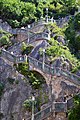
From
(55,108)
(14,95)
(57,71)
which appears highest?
(57,71)

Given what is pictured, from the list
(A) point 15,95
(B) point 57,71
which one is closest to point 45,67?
(B) point 57,71

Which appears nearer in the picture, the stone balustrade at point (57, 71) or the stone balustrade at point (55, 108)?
the stone balustrade at point (55, 108)

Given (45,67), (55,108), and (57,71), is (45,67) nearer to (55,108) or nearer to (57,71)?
(57,71)

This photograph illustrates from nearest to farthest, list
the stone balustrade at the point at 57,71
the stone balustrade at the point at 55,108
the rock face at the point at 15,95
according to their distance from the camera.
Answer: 1. the stone balustrade at the point at 55,108
2. the stone balustrade at the point at 57,71
3. the rock face at the point at 15,95

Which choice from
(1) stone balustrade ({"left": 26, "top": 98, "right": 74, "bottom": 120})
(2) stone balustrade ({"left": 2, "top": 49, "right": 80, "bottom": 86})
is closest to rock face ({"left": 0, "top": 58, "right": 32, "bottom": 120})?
(2) stone balustrade ({"left": 2, "top": 49, "right": 80, "bottom": 86})

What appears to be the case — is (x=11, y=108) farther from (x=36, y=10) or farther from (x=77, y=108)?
(x=36, y=10)

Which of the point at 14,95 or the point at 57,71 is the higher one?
the point at 57,71

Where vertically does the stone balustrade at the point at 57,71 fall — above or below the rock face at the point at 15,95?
above

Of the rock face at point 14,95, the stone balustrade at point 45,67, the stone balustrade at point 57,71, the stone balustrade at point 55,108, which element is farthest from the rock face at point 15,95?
the stone balustrade at point 55,108

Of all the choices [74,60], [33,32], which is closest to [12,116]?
[74,60]

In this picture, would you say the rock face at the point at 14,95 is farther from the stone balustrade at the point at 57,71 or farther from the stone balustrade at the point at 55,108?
the stone balustrade at the point at 55,108

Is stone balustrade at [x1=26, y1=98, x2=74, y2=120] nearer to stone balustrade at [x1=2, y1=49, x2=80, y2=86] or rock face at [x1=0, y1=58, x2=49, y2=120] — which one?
rock face at [x1=0, y1=58, x2=49, y2=120]
